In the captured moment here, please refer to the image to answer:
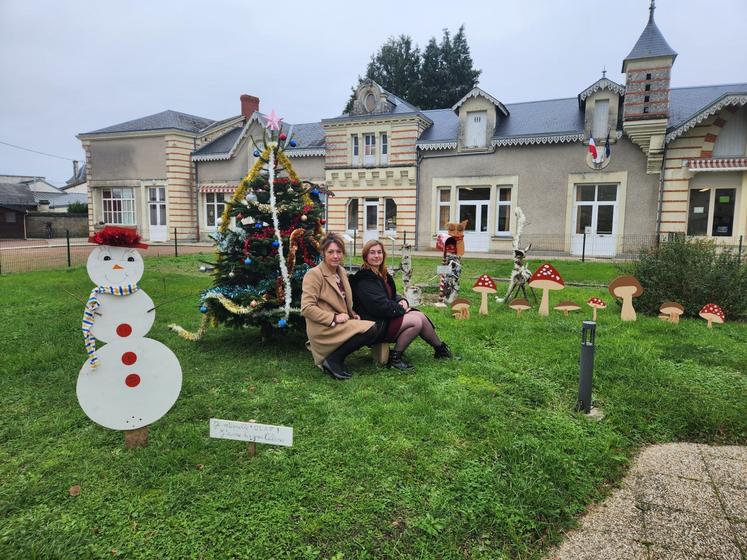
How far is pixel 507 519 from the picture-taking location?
9.75 ft

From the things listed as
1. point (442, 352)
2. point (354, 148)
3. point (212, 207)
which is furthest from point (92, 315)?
point (212, 207)

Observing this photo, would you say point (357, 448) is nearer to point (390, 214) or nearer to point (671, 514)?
point (671, 514)

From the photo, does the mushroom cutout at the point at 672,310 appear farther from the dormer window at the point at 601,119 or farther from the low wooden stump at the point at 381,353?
the dormer window at the point at 601,119

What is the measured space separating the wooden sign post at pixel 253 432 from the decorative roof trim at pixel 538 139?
19.7 metres

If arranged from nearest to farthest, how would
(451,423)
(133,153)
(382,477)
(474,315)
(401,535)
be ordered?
(401,535) → (382,477) → (451,423) → (474,315) → (133,153)

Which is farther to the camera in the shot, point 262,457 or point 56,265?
point 56,265

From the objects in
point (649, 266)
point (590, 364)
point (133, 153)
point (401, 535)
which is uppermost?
point (133, 153)

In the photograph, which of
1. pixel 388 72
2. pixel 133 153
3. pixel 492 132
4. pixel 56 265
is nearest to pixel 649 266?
pixel 492 132

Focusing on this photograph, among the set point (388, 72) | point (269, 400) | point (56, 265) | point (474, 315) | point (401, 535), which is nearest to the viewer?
point (401, 535)

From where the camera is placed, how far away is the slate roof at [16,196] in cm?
4524

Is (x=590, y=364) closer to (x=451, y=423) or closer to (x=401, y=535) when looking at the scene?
(x=451, y=423)

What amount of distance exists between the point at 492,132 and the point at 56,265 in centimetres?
1733

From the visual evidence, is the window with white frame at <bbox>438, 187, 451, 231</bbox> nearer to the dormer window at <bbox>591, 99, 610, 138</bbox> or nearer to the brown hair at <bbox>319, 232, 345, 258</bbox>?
the dormer window at <bbox>591, 99, 610, 138</bbox>

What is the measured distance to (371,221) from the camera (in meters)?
24.8
